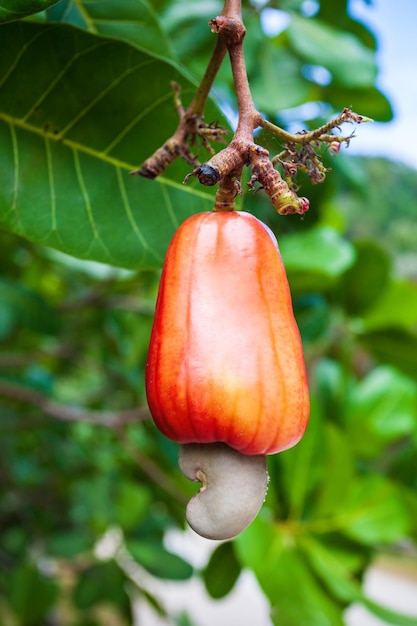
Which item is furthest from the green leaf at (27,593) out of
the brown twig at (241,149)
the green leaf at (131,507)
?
the brown twig at (241,149)

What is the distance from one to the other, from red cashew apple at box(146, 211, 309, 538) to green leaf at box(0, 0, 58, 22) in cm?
22

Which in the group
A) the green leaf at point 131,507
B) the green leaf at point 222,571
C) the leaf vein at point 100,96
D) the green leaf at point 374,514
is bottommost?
the green leaf at point 131,507

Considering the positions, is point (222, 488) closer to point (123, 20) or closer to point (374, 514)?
point (123, 20)

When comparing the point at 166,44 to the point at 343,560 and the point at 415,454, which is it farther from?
the point at 415,454

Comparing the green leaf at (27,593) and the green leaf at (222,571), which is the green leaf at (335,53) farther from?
the green leaf at (27,593)

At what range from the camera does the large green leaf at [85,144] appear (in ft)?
2.20

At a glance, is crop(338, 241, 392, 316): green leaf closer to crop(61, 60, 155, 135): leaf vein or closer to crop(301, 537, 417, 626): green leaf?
crop(301, 537, 417, 626): green leaf

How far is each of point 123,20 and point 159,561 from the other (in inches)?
59.9

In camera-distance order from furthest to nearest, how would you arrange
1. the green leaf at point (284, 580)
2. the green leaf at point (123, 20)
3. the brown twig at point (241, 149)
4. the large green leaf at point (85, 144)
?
the green leaf at point (284, 580), the green leaf at point (123, 20), the large green leaf at point (85, 144), the brown twig at point (241, 149)

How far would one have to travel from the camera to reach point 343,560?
1.39 meters

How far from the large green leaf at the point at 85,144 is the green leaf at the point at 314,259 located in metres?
0.63

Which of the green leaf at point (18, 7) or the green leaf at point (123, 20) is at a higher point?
the green leaf at point (18, 7)

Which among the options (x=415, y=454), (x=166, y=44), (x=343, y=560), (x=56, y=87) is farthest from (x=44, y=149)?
(x=415, y=454)

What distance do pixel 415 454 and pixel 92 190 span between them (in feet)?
4.14
